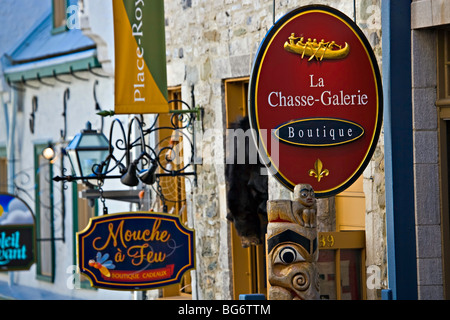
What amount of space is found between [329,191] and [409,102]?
110cm

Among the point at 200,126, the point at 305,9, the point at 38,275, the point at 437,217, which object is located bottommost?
the point at 38,275

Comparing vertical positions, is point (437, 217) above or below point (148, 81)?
below

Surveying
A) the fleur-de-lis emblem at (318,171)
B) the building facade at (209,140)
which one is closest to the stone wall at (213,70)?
the building facade at (209,140)

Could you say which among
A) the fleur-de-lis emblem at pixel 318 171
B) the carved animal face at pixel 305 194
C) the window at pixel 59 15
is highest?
the window at pixel 59 15

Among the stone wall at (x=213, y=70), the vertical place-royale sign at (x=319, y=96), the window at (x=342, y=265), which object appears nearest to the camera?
the vertical place-royale sign at (x=319, y=96)

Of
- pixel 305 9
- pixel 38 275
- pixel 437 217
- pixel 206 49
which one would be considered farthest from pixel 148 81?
pixel 38 275

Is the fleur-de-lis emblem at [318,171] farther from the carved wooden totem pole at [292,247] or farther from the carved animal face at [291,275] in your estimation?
the carved animal face at [291,275]

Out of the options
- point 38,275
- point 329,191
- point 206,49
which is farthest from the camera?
point 38,275

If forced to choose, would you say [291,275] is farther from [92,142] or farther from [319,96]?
[92,142]

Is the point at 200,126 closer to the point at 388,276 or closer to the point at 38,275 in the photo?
the point at 388,276

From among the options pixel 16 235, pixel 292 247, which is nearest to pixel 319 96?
pixel 292 247

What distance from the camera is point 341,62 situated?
858 cm

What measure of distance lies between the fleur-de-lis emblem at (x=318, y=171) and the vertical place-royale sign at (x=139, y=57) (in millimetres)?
2595

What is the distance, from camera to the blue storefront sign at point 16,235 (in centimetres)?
1387
